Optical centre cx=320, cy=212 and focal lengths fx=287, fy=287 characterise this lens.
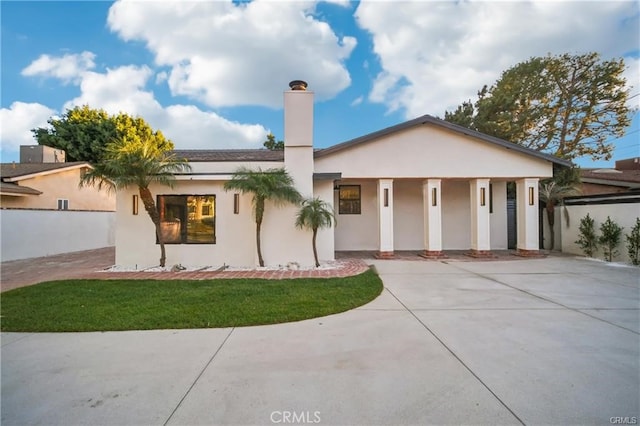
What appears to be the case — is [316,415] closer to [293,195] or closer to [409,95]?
[293,195]

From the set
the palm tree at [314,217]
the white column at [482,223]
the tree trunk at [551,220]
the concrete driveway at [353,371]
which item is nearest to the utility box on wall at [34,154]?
the palm tree at [314,217]

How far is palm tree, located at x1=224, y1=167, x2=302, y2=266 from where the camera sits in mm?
8633

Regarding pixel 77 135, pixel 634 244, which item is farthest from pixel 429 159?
pixel 77 135

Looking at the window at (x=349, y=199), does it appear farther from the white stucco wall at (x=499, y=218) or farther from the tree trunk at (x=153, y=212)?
the tree trunk at (x=153, y=212)

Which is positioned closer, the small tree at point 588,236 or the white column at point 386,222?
the small tree at point 588,236

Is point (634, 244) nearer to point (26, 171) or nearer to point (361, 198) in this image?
point (361, 198)

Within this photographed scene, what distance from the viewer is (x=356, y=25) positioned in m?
11.9

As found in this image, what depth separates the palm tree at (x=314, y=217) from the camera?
29.4 ft

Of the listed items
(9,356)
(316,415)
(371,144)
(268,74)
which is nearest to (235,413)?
(316,415)

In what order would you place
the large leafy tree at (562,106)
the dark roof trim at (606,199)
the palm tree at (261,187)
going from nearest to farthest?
the palm tree at (261,187) → the dark roof trim at (606,199) → the large leafy tree at (562,106)

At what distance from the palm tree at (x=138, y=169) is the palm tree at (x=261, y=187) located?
1.91 meters

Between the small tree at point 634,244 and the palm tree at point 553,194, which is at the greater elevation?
the palm tree at point 553,194

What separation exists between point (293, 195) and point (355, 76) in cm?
927

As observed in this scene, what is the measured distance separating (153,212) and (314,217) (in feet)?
16.3
